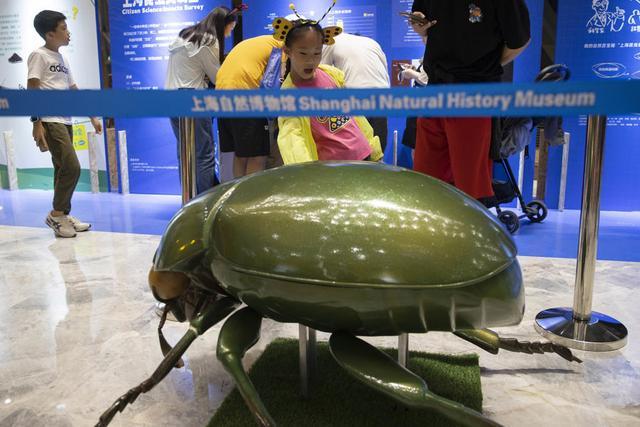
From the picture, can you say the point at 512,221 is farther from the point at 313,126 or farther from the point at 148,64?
the point at 148,64

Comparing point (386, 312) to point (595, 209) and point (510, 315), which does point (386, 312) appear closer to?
point (510, 315)

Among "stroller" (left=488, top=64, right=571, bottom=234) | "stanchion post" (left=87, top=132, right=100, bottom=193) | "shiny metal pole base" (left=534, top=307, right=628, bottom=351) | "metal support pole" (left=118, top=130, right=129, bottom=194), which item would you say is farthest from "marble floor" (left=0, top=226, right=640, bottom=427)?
"stanchion post" (left=87, top=132, right=100, bottom=193)

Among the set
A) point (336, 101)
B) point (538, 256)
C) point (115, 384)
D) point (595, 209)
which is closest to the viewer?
point (336, 101)

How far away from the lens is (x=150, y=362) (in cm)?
175

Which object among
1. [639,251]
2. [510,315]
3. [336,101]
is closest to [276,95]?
[336,101]

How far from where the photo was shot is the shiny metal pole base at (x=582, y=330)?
1842mm

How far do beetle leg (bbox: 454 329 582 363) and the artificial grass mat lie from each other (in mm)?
157

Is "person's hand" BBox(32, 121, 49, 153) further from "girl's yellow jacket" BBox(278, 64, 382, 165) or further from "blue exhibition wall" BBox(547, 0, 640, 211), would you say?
"blue exhibition wall" BBox(547, 0, 640, 211)

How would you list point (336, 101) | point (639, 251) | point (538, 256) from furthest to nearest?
point (639, 251)
point (538, 256)
point (336, 101)

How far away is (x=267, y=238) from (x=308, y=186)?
141 millimetres

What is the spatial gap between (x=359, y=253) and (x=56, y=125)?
11.8 feet

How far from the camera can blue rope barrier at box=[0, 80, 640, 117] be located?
33.2 inches

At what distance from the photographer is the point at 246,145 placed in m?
3.31

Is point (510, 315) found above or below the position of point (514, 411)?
above
